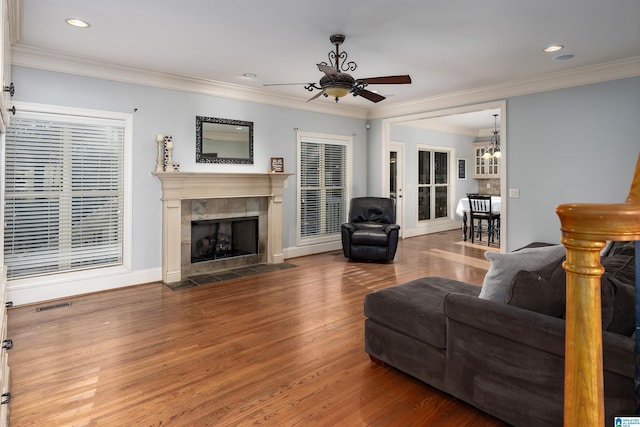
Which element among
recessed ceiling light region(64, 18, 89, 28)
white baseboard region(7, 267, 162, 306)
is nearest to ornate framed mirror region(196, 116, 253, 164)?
white baseboard region(7, 267, 162, 306)

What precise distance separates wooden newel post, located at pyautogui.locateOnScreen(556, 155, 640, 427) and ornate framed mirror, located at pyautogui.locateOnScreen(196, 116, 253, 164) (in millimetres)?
5042

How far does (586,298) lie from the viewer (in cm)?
73

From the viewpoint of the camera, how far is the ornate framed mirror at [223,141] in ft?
17.1

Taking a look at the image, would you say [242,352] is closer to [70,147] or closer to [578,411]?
[578,411]

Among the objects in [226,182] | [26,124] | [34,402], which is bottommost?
[34,402]

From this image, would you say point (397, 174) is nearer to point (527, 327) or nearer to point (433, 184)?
point (433, 184)

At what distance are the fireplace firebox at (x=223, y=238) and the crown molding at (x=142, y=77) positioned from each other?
1.83 metres

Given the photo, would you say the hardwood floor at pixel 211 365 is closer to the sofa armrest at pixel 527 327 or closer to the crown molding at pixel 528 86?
the sofa armrest at pixel 527 327

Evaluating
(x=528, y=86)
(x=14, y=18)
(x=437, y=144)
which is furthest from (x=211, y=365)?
(x=437, y=144)

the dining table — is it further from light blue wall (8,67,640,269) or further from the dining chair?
light blue wall (8,67,640,269)

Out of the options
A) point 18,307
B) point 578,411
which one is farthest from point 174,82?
point 578,411

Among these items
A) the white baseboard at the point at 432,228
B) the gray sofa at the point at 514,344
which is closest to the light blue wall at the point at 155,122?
the white baseboard at the point at 432,228

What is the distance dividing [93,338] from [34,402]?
94cm

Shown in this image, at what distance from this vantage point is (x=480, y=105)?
5.74m
